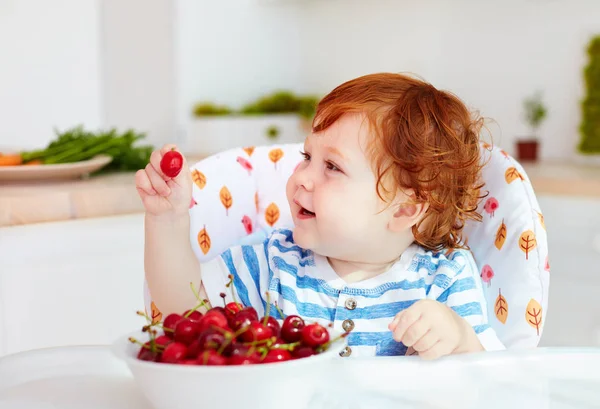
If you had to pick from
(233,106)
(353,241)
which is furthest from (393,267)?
(233,106)

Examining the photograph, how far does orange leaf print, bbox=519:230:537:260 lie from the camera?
1.13 metres

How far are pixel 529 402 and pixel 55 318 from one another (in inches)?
44.3

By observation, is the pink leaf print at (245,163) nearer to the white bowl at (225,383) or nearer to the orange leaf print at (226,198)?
→ the orange leaf print at (226,198)

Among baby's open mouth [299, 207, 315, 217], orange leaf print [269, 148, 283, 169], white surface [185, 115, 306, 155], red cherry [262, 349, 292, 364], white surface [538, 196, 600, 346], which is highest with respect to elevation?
orange leaf print [269, 148, 283, 169]

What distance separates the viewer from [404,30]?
3.36m

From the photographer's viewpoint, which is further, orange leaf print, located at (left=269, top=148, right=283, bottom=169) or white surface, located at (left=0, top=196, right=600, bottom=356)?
white surface, located at (left=0, top=196, right=600, bottom=356)

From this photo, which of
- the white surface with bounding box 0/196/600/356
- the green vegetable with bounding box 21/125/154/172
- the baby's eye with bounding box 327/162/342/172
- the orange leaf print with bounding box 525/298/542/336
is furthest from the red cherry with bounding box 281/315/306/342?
the green vegetable with bounding box 21/125/154/172

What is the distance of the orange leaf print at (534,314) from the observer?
1084 millimetres

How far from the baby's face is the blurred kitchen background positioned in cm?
92

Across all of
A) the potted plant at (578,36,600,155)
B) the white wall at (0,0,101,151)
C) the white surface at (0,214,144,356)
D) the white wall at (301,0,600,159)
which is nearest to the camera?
the white surface at (0,214,144,356)

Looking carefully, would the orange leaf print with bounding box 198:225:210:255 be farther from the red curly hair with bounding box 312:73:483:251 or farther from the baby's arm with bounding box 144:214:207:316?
the red curly hair with bounding box 312:73:483:251

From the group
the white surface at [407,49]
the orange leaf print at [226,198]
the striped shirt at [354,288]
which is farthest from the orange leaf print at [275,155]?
the white surface at [407,49]

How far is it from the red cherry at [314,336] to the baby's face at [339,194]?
1.23ft

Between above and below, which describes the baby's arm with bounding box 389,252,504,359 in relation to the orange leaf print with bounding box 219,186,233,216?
below
